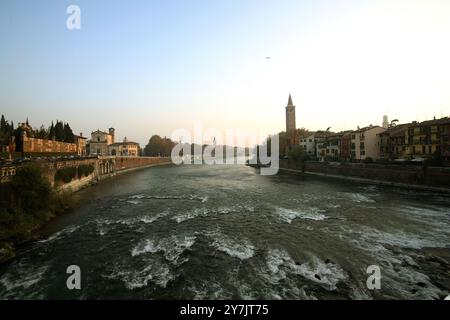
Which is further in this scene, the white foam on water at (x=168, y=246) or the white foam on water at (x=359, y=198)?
the white foam on water at (x=359, y=198)

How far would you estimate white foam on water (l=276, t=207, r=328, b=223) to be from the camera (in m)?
24.8

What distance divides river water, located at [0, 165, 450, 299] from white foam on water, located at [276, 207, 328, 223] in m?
0.10

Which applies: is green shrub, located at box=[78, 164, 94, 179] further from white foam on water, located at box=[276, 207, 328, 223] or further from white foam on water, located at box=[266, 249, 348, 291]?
white foam on water, located at box=[266, 249, 348, 291]

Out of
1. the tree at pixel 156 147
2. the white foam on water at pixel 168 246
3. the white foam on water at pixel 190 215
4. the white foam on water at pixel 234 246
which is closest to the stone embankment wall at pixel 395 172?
the white foam on water at pixel 190 215

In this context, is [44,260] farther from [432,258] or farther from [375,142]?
[375,142]

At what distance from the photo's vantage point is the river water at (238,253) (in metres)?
12.4

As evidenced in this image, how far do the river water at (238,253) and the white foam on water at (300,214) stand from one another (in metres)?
0.10

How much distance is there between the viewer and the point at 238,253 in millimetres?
16562

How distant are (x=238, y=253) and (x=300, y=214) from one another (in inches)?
465

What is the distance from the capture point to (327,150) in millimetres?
80312

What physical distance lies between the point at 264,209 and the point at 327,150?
193ft

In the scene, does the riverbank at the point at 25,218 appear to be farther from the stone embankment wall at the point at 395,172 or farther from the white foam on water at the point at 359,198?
the stone embankment wall at the point at 395,172

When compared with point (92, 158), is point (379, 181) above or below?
below

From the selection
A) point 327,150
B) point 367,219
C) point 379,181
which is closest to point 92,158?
point 367,219
